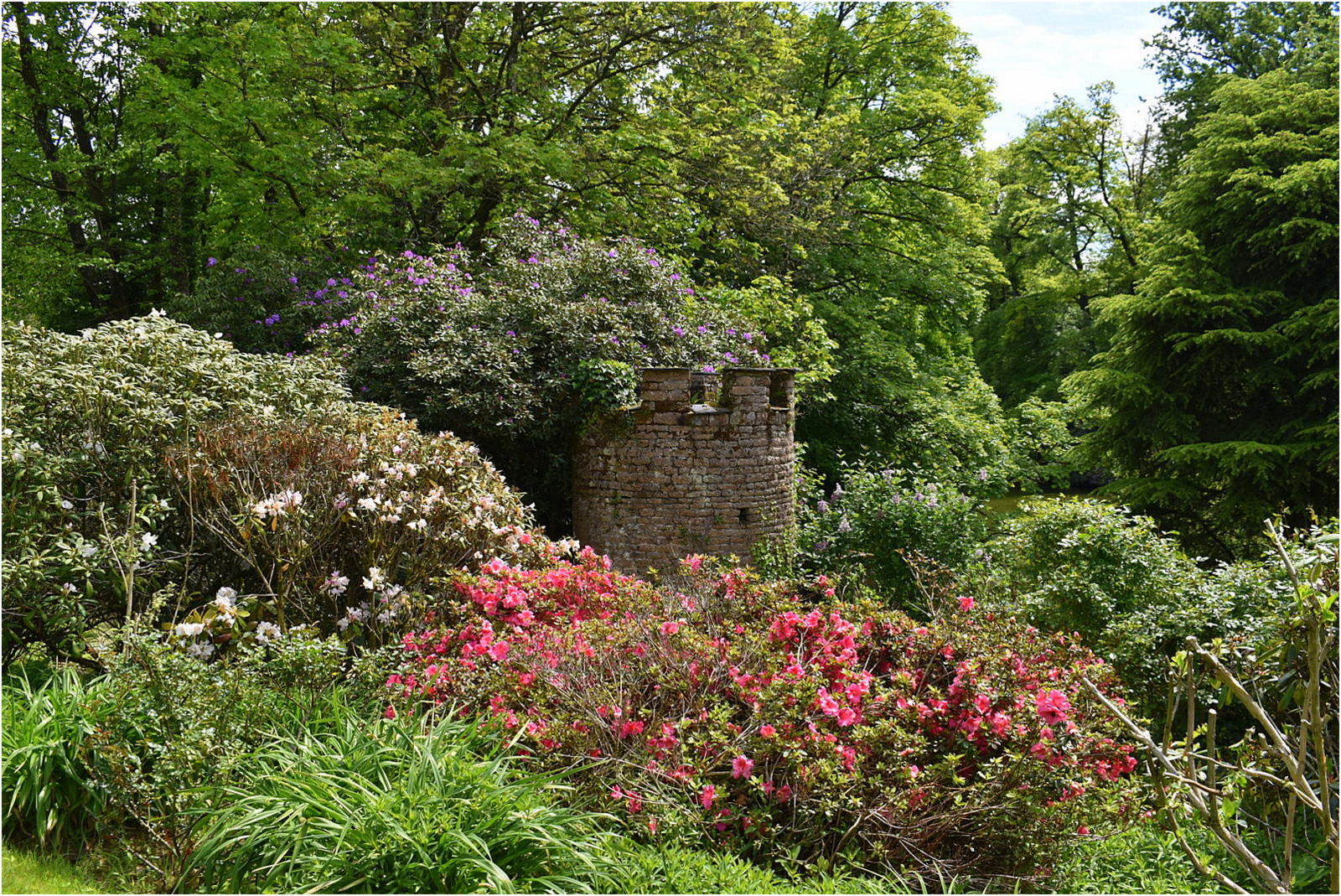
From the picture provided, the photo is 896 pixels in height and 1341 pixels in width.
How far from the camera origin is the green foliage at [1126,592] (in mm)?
6090

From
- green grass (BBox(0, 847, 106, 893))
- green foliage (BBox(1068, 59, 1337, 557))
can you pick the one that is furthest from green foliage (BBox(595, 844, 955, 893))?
green foliage (BBox(1068, 59, 1337, 557))

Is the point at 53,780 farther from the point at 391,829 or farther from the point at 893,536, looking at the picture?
the point at 893,536

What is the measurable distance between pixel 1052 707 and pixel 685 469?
446 centimetres

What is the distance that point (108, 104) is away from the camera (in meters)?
13.8

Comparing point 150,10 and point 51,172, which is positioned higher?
point 150,10

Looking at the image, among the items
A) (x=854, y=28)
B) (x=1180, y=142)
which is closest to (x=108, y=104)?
(x=854, y=28)

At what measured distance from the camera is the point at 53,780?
3814mm

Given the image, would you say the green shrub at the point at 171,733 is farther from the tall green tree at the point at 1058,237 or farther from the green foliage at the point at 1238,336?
the tall green tree at the point at 1058,237

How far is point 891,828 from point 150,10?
541 inches

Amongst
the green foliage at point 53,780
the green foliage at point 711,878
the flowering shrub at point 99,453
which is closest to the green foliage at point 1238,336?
the green foliage at point 711,878

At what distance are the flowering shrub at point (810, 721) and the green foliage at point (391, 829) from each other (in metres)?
0.42

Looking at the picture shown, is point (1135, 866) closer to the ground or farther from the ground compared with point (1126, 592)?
closer to the ground

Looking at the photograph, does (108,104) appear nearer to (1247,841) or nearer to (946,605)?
(946,605)

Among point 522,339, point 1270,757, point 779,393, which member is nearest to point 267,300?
point 522,339
